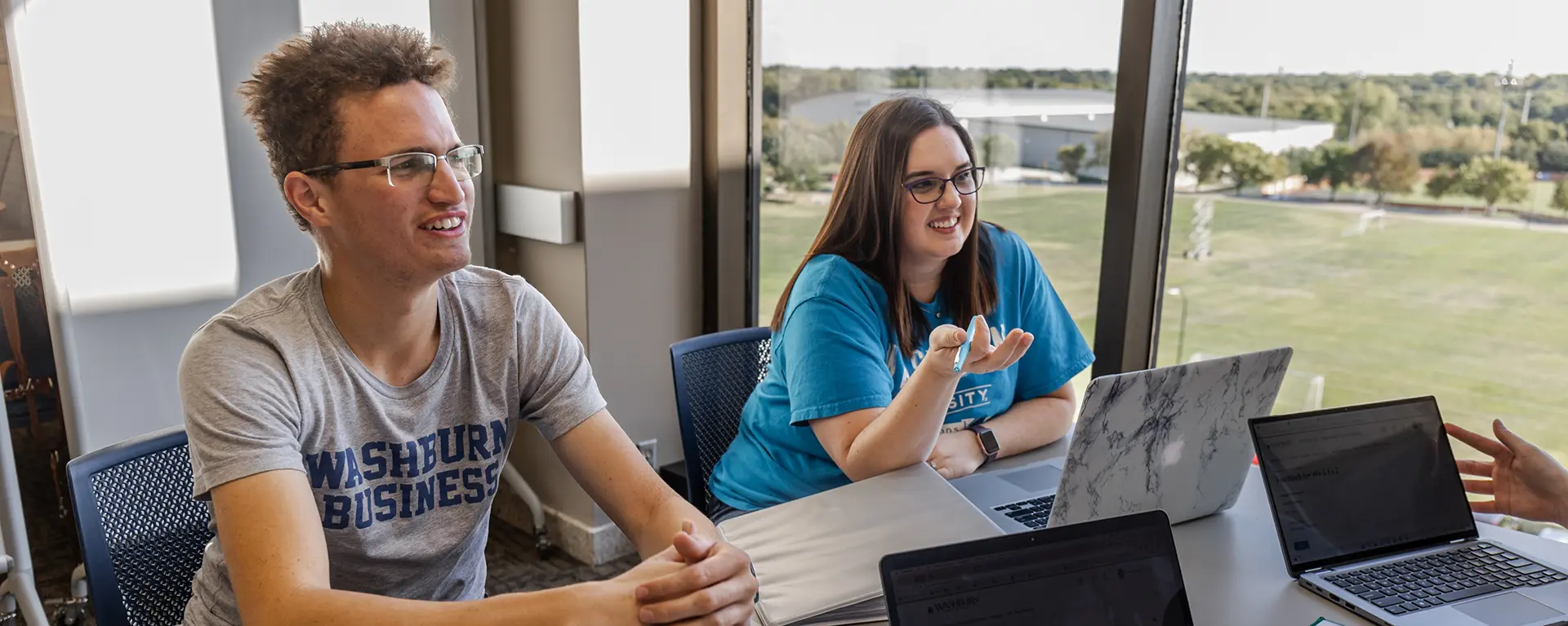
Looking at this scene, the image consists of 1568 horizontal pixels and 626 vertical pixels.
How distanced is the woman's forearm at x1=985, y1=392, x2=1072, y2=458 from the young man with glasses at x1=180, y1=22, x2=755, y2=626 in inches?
23.9

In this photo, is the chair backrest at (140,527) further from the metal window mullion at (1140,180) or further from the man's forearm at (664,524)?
the metal window mullion at (1140,180)

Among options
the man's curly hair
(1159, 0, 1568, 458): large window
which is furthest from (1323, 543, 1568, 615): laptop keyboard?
the man's curly hair

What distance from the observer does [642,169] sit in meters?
2.85

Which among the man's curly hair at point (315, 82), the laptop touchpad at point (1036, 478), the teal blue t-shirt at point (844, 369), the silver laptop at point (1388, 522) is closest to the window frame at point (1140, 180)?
the teal blue t-shirt at point (844, 369)

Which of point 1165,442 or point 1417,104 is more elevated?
point 1417,104

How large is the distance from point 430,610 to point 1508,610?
1.22 meters

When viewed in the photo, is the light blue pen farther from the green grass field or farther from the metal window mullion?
the metal window mullion

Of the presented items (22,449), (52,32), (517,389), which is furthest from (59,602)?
A: (517,389)

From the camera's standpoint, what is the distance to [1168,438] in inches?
50.7

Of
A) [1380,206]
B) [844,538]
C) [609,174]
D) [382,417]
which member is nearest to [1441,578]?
[844,538]

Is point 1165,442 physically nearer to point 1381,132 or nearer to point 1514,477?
point 1514,477

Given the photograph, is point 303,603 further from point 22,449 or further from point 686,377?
point 22,449

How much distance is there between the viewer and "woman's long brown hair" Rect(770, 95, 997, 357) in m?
1.78

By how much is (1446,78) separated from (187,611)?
87.0 inches
